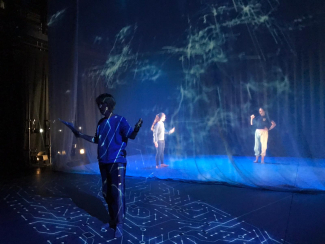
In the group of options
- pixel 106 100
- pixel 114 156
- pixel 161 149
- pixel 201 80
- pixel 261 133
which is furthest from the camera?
pixel 161 149

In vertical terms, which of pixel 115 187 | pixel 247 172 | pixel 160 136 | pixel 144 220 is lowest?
pixel 144 220

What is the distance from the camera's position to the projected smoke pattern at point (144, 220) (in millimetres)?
2285

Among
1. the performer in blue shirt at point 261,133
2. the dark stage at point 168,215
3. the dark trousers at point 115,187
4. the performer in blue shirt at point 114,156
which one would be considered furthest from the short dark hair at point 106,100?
the performer in blue shirt at point 261,133

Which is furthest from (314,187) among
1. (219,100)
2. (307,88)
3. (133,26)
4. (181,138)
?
(133,26)

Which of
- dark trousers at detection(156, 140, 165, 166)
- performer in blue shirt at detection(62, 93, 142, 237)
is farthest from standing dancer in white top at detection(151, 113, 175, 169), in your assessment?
performer in blue shirt at detection(62, 93, 142, 237)

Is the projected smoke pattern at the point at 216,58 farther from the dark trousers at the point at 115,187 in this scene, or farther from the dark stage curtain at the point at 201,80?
the dark trousers at the point at 115,187

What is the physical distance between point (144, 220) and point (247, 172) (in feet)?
6.58

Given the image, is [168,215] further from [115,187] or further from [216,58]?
[216,58]

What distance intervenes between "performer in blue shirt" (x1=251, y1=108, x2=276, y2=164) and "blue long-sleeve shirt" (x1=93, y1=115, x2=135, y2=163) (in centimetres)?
284

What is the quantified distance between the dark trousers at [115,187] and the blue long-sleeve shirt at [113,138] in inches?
2.6

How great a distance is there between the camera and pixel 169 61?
4832mm

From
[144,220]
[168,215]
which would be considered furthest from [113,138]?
[168,215]

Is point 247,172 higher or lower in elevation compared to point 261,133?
lower

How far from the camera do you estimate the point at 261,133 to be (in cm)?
473
